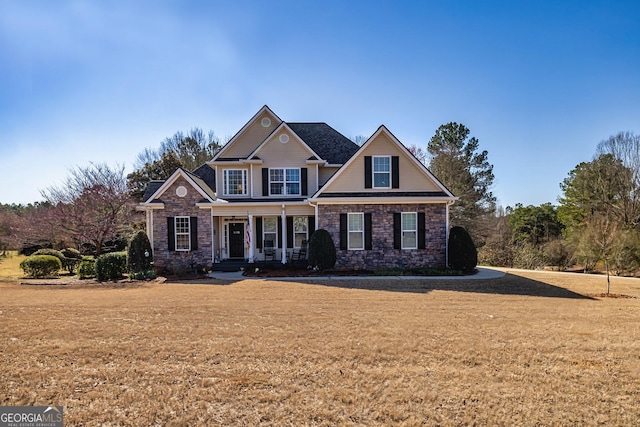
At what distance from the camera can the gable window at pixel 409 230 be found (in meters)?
17.0

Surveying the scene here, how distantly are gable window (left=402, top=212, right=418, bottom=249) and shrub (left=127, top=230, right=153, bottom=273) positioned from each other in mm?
11972

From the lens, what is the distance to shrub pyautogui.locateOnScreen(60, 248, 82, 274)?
69.8 feet

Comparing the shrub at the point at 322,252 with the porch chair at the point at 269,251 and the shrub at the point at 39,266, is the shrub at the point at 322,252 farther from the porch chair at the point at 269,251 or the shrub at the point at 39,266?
the shrub at the point at 39,266

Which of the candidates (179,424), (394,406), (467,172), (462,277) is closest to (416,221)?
(462,277)

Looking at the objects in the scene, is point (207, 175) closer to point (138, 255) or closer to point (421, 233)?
point (138, 255)

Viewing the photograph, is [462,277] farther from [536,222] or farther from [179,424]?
[536,222]

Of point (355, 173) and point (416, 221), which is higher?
point (355, 173)

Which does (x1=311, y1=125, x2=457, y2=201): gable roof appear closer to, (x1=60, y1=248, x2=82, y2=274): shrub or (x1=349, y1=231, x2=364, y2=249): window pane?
(x1=349, y1=231, x2=364, y2=249): window pane

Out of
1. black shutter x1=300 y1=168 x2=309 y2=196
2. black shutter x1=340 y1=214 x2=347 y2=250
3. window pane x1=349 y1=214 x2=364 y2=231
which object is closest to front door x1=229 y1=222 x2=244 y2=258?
black shutter x1=300 y1=168 x2=309 y2=196

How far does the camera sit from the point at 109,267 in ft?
51.0

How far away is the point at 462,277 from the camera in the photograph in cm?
1491

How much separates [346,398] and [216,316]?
472 cm

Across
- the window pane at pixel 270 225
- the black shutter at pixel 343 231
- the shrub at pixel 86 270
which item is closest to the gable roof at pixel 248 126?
the window pane at pixel 270 225

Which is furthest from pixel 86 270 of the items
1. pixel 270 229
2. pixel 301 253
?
pixel 301 253
